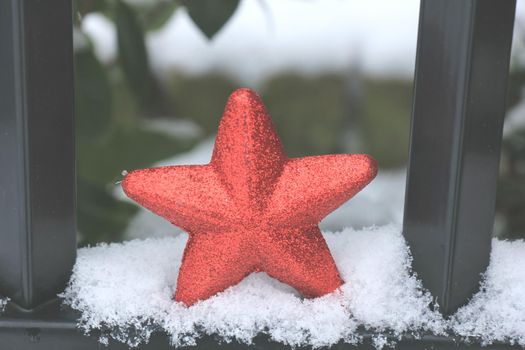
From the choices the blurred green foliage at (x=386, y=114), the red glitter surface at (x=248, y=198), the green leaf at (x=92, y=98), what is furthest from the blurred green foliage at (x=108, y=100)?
the blurred green foliage at (x=386, y=114)

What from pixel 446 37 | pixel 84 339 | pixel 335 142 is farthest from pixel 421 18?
pixel 335 142

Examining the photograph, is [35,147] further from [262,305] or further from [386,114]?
[386,114]

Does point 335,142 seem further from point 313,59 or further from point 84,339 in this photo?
point 84,339

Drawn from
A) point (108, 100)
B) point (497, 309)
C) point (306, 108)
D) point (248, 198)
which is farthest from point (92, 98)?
point (306, 108)

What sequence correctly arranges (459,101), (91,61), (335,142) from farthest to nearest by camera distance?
(335,142)
(91,61)
(459,101)

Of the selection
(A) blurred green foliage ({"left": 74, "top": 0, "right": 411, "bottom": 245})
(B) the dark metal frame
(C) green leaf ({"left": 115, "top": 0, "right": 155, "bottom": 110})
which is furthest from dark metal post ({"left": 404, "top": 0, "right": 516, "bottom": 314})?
(A) blurred green foliage ({"left": 74, "top": 0, "right": 411, "bottom": 245})

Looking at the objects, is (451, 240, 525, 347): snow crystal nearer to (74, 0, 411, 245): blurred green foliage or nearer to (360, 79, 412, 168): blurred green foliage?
(74, 0, 411, 245): blurred green foliage
